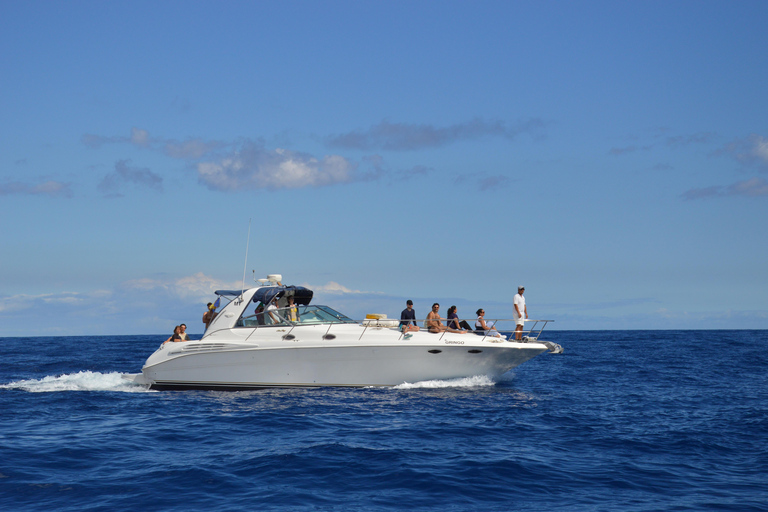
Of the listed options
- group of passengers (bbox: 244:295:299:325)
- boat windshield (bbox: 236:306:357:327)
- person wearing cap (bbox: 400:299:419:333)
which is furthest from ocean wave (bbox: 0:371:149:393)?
person wearing cap (bbox: 400:299:419:333)

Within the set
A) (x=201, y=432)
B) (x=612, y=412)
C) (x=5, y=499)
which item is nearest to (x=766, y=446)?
(x=612, y=412)

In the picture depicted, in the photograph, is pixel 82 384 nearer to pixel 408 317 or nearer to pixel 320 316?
pixel 320 316

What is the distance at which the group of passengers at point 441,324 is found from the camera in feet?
55.7

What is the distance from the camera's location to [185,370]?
1750 cm

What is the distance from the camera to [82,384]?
19016 mm

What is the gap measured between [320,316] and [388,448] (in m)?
7.41

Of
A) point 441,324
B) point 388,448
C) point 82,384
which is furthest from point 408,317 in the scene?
point 82,384

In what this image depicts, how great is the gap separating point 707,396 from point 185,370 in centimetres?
1402

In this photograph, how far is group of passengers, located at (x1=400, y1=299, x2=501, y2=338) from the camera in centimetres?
1697

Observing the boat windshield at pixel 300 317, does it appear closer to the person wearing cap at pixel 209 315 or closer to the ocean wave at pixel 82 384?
the person wearing cap at pixel 209 315

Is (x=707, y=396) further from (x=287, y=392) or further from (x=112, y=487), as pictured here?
(x=112, y=487)

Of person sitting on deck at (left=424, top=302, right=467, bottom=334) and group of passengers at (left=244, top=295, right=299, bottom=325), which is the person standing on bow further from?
person sitting on deck at (left=424, top=302, right=467, bottom=334)

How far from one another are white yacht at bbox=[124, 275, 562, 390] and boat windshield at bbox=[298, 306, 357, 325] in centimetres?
3

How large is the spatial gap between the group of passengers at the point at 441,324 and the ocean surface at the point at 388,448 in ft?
4.58
